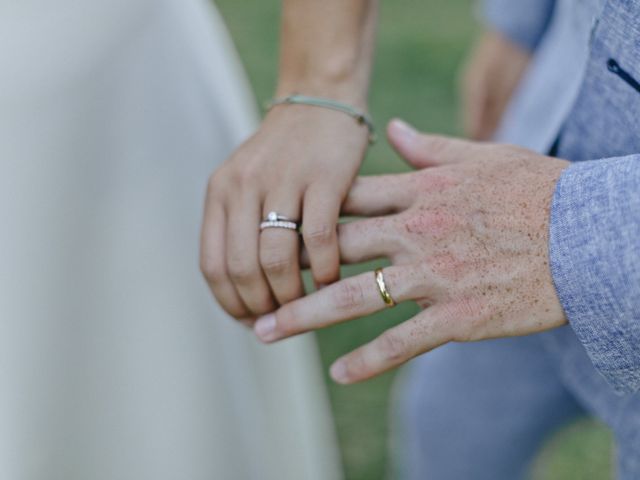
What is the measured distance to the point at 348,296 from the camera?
0.80 metres

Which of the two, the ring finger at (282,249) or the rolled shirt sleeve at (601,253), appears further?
the ring finger at (282,249)

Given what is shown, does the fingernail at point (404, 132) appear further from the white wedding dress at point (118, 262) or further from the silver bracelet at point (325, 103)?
the white wedding dress at point (118, 262)

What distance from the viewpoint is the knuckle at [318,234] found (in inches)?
32.0

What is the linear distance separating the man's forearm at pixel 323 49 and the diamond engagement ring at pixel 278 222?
179 mm

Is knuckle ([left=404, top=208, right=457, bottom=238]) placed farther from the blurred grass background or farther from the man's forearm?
the blurred grass background

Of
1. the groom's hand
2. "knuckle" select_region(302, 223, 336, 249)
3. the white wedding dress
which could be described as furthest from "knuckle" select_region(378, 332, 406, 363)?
the white wedding dress

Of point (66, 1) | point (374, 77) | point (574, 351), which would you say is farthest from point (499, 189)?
point (374, 77)

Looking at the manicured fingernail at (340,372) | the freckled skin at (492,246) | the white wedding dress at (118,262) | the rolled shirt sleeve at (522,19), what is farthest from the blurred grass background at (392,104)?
the freckled skin at (492,246)

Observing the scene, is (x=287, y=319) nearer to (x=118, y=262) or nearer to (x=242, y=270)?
(x=242, y=270)

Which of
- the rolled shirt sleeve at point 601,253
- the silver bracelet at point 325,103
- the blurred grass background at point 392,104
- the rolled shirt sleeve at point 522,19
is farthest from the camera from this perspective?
the blurred grass background at point 392,104

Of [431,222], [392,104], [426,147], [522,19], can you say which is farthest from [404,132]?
[392,104]

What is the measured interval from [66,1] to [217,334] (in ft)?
1.50

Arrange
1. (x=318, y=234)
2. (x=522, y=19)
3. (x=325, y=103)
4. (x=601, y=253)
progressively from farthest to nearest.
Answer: (x=522, y=19) < (x=325, y=103) < (x=318, y=234) < (x=601, y=253)

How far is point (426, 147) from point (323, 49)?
16cm
